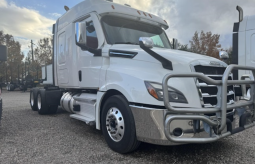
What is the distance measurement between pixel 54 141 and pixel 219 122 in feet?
10.4

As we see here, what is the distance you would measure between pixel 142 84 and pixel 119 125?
0.83m

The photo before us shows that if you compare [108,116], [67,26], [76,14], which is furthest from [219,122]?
[67,26]

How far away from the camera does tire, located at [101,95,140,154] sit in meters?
3.37

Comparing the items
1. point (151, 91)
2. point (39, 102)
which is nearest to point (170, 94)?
point (151, 91)

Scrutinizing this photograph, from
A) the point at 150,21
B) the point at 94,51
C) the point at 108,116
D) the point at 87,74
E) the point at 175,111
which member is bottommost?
the point at 108,116

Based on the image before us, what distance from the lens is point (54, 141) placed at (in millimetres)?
4387

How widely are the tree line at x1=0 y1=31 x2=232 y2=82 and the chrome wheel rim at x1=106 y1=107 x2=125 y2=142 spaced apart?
718 inches

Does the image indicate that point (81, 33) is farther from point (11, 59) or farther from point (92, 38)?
point (11, 59)

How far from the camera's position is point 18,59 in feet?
123

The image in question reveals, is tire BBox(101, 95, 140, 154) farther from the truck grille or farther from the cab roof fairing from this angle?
the cab roof fairing

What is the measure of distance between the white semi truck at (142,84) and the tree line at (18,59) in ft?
95.3

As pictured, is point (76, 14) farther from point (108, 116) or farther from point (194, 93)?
point (194, 93)

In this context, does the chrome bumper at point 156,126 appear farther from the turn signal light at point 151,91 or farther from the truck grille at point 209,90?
the truck grille at point 209,90

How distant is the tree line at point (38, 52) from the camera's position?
23.1 meters
